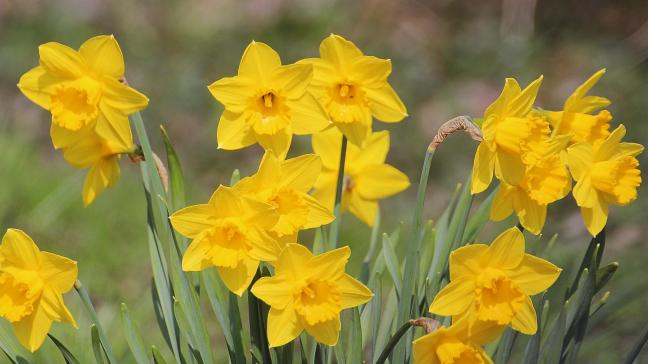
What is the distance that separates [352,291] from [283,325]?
10cm

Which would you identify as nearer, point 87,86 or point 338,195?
point 87,86

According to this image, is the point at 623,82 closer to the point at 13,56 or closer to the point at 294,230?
the point at 13,56

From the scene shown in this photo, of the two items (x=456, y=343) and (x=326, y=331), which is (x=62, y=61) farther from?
(x=456, y=343)

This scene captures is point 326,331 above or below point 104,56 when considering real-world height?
below

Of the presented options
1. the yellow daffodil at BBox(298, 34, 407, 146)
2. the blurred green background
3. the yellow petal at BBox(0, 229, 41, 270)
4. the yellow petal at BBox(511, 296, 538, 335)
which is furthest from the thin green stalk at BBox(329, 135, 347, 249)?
the blurred green background

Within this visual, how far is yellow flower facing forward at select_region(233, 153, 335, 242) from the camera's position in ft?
3.61

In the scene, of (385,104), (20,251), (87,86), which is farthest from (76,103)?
(385,104)

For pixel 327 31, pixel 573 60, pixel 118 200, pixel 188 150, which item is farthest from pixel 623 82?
pixel 118 200

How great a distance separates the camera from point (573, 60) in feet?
13.5

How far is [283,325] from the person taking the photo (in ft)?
3.69

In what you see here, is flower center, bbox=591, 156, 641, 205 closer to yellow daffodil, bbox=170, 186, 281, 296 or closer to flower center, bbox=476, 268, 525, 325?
flower center, bbox=476, 268, 525, 325

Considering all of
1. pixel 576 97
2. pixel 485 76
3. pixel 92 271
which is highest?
pixel 576 97

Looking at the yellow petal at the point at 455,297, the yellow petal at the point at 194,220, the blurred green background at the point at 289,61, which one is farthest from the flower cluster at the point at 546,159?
the blurred green background at the point at 289,61

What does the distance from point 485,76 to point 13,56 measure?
84.2 inches
